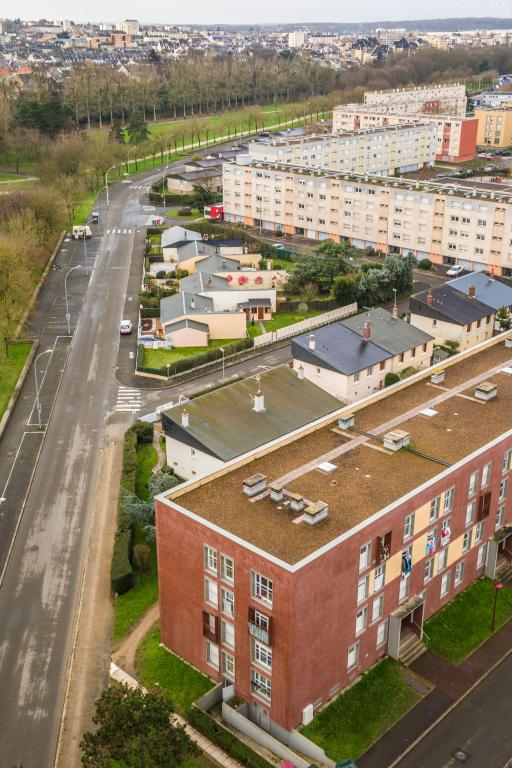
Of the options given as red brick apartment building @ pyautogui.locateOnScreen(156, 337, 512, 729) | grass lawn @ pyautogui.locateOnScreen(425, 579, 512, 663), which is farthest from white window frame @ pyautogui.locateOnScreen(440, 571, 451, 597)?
grass lawn @ pyautogui.locateOnScreen(425, 579, 512, 663)

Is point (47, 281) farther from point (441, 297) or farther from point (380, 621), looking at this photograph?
point (380, 621)

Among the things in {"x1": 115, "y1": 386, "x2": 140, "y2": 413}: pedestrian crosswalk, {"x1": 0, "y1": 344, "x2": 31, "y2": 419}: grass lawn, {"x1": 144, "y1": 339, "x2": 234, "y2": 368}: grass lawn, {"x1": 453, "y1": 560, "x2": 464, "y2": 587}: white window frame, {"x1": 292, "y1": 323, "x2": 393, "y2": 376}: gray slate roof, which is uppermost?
{"x1": 292, "y1": 323, "x2": 393, "y2": 376}: gray slate roof

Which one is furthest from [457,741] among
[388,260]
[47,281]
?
[47,281]

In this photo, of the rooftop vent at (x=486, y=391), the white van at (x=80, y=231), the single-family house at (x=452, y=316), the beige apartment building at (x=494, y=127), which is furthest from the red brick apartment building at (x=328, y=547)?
the beige apartment building at (x=494, y=127)

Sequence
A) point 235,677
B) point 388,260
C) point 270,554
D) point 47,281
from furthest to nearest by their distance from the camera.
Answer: point 47,281
point 388,260
point 235,677
point 270,554

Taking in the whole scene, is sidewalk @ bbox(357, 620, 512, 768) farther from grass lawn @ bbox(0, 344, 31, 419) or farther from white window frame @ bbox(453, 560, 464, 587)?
grass lawn @ bbox(0, 344, 31, 419)

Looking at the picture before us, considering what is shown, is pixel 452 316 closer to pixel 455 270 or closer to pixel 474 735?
pixel 455 270
